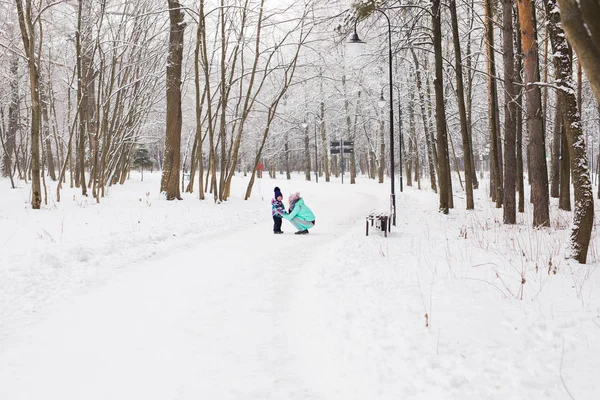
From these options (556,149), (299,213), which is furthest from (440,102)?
(299,213)

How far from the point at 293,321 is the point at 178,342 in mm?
1267

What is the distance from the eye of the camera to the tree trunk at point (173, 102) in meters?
16.5

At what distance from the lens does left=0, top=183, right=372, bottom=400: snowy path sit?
3115 millimetres

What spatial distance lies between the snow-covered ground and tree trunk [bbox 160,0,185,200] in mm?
8289

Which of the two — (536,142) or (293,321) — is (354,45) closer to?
(536,142)

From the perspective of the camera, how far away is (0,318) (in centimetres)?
443

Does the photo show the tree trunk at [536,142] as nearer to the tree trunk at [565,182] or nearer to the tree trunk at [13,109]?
the tree trunk at [565,182]

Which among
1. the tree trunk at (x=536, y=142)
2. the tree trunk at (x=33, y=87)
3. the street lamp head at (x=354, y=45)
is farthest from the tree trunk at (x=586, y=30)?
the tree trunk at (x=33, y=87)

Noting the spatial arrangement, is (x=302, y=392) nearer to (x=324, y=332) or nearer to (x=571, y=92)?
(x=324, y=332)

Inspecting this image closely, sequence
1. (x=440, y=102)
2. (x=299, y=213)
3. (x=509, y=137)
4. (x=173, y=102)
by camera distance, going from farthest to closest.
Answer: (x=173, y=102) → (x=440, y=102) → (x=509, y=137) → (x=299, y=213)

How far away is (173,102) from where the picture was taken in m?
16.6

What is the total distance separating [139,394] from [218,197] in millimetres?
15404

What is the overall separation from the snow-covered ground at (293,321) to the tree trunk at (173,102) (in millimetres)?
8289

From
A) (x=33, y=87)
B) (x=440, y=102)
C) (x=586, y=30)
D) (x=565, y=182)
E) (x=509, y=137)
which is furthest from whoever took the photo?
(x=565, y=182)
